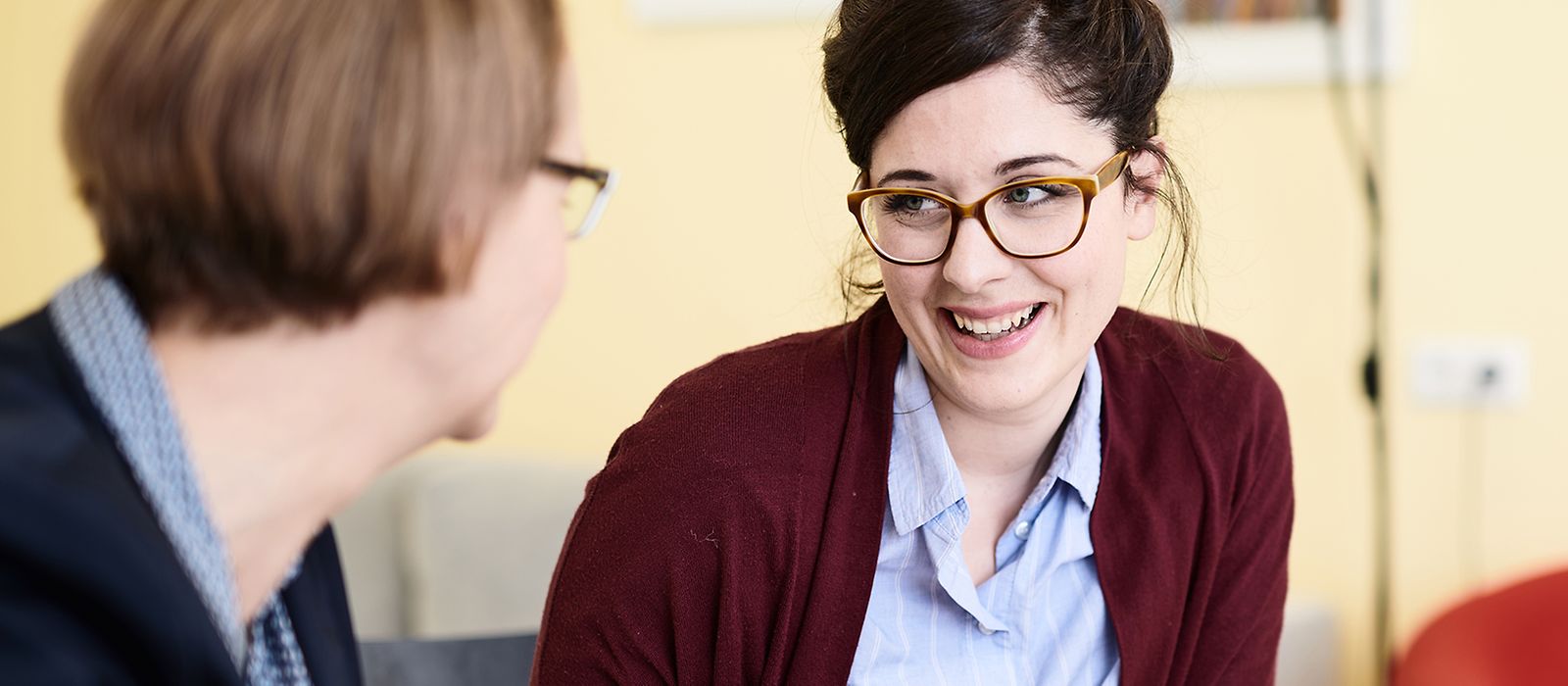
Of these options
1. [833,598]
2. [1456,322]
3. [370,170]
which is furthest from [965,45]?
[1456,322]

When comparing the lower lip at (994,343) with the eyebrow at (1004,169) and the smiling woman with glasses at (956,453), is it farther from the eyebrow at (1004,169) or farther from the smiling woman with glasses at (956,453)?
the eyebrow at (1004,169)

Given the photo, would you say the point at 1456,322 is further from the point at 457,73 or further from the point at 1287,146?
the point at 457,73

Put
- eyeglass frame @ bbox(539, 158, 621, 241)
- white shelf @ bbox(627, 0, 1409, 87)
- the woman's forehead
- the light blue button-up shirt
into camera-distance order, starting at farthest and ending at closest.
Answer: white shelf @ bbox(627, 0, 1409, 87)
the light blue button-up shirt
the woman's forehead
eyeglass frame @ bbox(539, 158, 621, 241)

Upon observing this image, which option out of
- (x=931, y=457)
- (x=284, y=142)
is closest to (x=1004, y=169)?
(x=931, y=457)

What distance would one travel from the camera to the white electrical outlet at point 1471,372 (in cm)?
231

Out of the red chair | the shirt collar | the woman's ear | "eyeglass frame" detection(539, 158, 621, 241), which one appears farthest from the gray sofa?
"eyeglass frame" detection(539, 158, 621, 241)

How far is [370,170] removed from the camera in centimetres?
81

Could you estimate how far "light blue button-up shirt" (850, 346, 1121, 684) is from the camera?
1.36m

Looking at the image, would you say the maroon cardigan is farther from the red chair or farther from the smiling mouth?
the red chair

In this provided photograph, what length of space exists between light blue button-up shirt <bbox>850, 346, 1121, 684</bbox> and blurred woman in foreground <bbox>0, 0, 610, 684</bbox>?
597 mm

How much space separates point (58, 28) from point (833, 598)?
2296 mm

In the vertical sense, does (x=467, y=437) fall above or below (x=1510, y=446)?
above

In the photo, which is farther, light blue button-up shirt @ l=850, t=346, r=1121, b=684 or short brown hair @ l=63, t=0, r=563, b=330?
light blue button-up shirt @ l=850, t=346, r=1121, b=684

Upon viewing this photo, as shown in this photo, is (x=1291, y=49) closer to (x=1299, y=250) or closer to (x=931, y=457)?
(x=1299, y=250)
